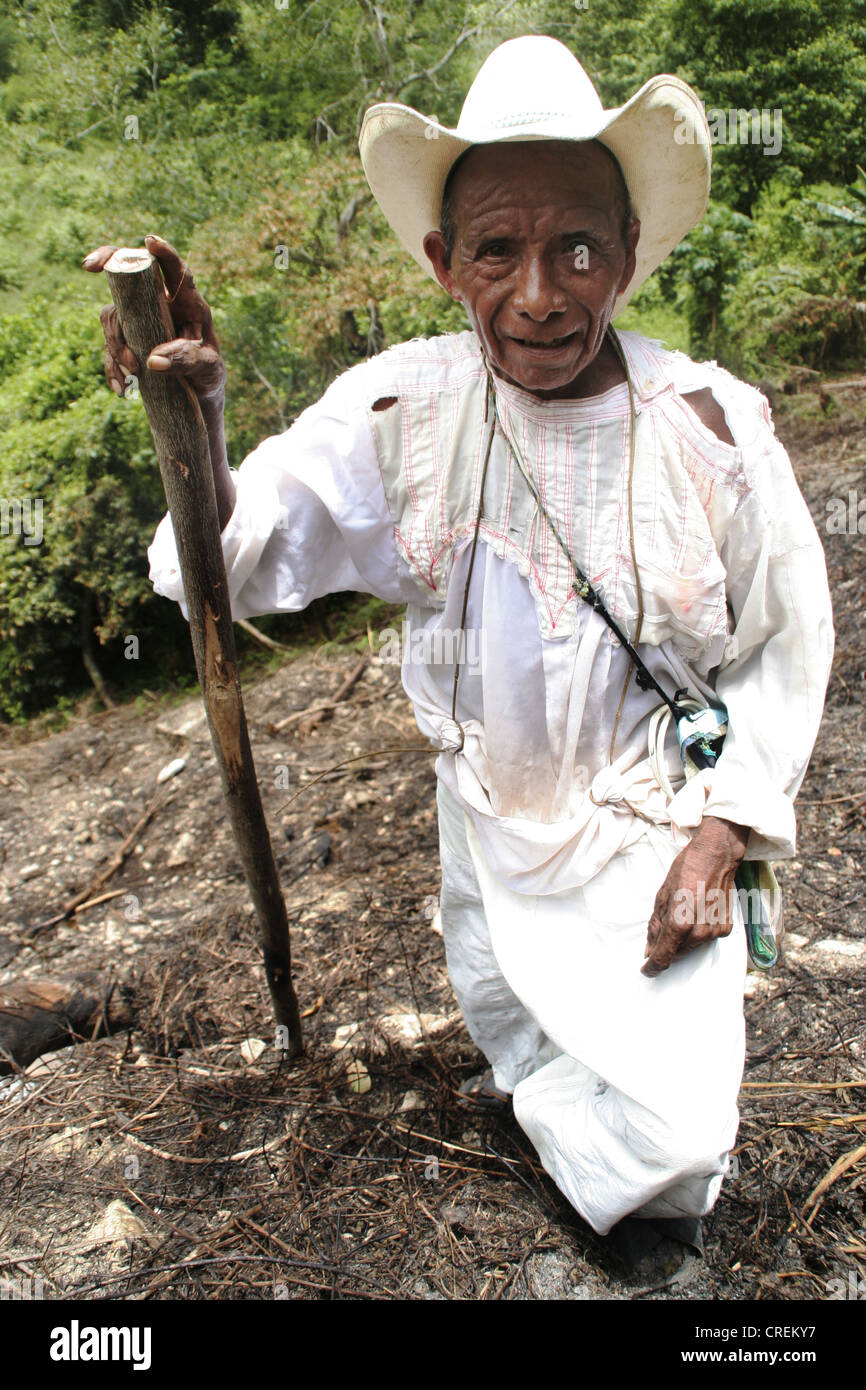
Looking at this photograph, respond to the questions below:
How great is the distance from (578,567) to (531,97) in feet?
2.66

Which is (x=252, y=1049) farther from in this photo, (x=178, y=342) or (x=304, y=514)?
(x=178, y=342)

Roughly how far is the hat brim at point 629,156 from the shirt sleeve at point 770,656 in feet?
1.44

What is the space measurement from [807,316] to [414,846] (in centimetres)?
563

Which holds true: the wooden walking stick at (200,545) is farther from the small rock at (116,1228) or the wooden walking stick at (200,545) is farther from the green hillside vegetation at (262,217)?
the green hillside vegetation at (262,217)

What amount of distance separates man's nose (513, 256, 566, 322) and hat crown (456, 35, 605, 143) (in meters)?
0.20

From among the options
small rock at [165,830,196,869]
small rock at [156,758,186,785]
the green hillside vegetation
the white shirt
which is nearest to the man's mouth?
the white shirt

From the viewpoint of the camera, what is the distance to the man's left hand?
67.3 inches

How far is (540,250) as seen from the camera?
1632 mm

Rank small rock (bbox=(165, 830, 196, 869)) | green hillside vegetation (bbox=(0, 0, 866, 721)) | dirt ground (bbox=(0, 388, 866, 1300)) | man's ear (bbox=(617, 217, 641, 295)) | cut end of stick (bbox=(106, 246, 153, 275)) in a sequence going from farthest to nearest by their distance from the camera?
green hillside vegetation (bbox=(0, 0, 866, 721))
small rock (bbox=(165, 830, 196, 869))
dirt ground (bbox=(0, 388, 866, 1300))
man's ear (bbox=(617, 217, 641, 295))
cut end of stick (bbox=(106, 246, 153, 275))

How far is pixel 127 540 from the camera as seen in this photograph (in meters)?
6.05

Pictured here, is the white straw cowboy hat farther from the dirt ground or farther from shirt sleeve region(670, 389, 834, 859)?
the dirt ground

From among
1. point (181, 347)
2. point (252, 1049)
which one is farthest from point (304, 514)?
point (252, 1049)

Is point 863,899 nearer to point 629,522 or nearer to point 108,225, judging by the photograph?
point 629,522
